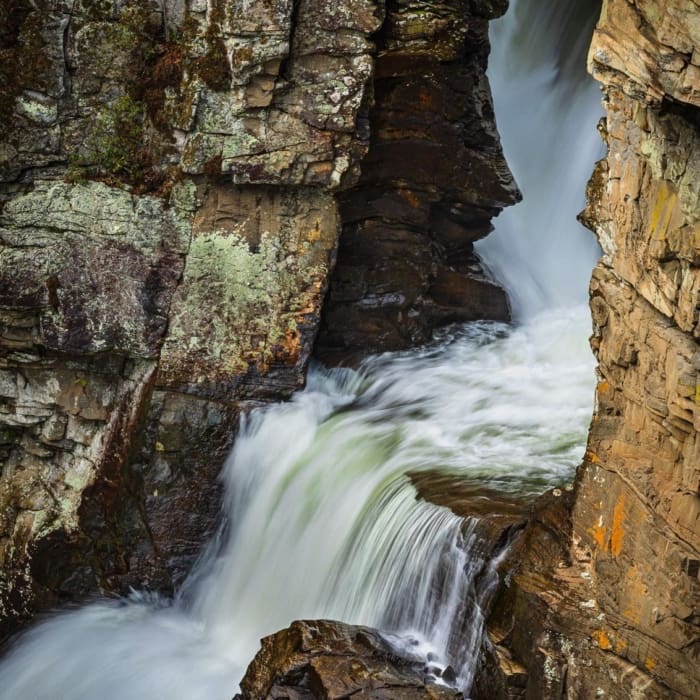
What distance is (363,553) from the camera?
791cm

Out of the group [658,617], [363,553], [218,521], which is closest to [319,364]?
[218,521]

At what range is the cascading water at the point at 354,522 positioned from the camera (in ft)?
24.3

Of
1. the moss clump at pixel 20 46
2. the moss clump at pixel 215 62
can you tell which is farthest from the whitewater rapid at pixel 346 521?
the moss clump at pixel 20 46

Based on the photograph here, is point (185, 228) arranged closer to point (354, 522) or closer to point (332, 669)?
point (354, 522)

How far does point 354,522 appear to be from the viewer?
8.17m

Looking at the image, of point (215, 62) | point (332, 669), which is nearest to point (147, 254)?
point (215, 62)

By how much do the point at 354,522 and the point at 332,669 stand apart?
1600 millimetres

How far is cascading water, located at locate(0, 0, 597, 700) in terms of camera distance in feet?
24.3

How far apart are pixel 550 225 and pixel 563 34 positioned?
8.06 ft

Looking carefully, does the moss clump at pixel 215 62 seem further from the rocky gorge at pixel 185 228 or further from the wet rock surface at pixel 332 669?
the wet rock surface at pixel 332 669

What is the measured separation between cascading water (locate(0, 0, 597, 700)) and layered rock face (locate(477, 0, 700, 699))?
573mm

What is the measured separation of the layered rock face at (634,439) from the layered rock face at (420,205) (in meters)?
3.87

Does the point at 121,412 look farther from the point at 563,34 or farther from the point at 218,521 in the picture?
the point at 563,34

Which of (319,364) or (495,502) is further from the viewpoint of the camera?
(319,364)
